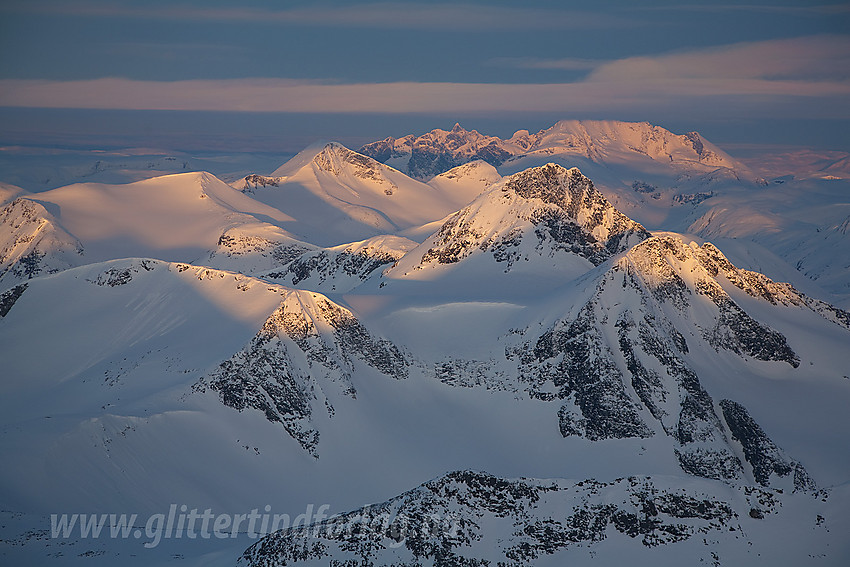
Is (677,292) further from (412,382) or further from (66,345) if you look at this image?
(66,345)

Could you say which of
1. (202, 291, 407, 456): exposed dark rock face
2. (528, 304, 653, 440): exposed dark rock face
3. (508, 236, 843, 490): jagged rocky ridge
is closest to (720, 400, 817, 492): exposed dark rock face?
(508, 236, 843, 490): jagged rocky ridge

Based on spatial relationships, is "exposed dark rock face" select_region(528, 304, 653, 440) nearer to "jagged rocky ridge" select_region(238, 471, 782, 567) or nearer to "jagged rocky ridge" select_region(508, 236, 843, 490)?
"jagged rocky ridge" select_region(508, 236, 843, 490)

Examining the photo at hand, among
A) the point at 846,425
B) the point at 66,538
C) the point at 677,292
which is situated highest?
the point at 66,538

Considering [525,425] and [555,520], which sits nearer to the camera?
[555,520]

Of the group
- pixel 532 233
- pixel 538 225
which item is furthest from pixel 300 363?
pixel 538 225

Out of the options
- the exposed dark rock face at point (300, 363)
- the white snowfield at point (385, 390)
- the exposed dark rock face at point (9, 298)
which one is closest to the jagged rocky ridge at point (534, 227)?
the white snowfield at point (385, 390)

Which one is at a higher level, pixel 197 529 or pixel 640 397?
pixel 197 529

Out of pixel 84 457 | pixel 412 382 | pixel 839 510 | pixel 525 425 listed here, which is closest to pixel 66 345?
pixel 84 457

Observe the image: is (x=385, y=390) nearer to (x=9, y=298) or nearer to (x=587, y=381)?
(x=587, y=381)
